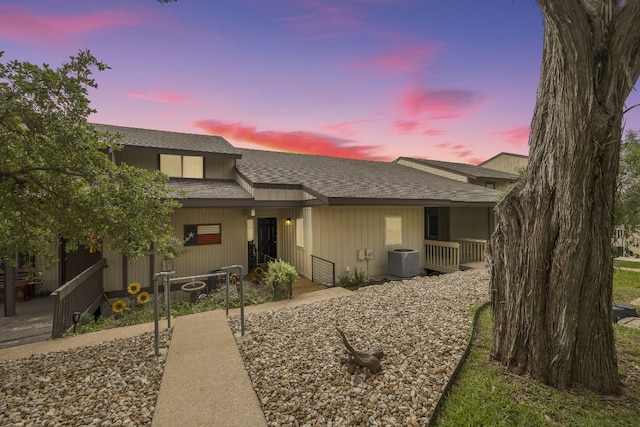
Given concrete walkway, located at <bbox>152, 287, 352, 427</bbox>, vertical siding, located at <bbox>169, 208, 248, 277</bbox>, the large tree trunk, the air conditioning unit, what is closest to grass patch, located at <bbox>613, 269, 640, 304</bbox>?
the air conditioning unit

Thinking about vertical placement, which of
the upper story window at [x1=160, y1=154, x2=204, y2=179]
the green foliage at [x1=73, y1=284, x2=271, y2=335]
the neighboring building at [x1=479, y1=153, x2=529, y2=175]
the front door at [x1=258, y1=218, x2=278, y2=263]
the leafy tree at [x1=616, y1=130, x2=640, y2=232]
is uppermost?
the neighboring building at [x1=479, y1=153, x2=529, y2=175]

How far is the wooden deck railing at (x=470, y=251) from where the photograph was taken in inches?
462

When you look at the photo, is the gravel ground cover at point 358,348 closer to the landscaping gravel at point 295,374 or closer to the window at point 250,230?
the landscaping gravel at point 295,374

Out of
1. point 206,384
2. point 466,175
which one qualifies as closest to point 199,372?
point 206,384

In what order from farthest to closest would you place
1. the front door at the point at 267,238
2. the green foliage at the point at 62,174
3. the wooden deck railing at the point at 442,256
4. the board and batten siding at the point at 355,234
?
the front door at the point at 267,238 → the wooden deck railing at the point at 442,256 → the board and batten siding at the point at 355,234 → the green foliage at the point at 62,174

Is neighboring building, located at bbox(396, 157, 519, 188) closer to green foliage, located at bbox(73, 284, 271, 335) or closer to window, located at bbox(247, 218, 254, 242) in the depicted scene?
window, located at bbox(247, 218, 254, 242)

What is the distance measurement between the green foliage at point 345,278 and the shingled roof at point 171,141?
236 inches

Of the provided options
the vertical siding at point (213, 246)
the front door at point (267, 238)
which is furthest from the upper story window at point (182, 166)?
the front door at point (267, 238)

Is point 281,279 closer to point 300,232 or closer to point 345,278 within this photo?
point 345,278

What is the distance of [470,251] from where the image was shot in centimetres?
1219

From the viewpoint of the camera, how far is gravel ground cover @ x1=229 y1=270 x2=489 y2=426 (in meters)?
2.80

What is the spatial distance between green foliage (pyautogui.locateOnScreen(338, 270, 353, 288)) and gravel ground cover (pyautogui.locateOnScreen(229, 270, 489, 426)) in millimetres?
2304

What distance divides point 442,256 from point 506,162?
707 inches

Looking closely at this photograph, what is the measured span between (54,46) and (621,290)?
16401 millimetres
